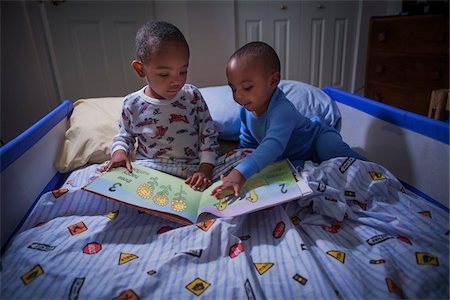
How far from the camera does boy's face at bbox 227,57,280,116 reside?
75 cm

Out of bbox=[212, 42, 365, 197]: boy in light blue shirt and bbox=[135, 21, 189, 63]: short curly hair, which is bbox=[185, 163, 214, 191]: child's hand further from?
bbox=[135, 21, 189, 63]: short curly hair

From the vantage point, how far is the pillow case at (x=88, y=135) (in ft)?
3.00

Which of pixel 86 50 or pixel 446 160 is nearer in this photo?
pixel 446 160

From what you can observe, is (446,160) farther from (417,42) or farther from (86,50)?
(86,50)

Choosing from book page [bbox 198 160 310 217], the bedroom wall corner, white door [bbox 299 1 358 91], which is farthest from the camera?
white door [bbox 299 1 358 91]

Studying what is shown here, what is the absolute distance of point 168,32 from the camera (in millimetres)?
726

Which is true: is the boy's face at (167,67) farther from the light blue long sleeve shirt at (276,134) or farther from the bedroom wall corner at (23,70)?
the bedroom wall corner at (23,70)

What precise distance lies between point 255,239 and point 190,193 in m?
0.19

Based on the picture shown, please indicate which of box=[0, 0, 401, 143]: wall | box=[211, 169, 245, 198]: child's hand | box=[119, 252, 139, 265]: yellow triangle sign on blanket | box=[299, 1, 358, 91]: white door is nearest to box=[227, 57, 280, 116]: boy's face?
box=[211, 169, 245, 198]: child's hand

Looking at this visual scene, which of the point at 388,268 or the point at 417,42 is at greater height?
the point at 417,42

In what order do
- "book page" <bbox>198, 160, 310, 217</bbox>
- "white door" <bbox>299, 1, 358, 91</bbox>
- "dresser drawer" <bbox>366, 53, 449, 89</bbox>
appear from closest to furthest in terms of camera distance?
1. "book page" <bbox>198, 160, 310, 217</bbox>
2. "dresser drawer" <bbox>366, 53, 449, 89</bbox>
3. "white door" <bbox>299, 1, 358, 91</bbox>

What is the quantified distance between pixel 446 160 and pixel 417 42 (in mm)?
1127

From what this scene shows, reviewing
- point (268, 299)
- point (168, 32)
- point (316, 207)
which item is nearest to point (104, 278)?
point (268, 299)

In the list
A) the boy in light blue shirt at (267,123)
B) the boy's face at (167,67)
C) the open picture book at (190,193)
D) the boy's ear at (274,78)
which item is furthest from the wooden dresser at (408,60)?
the boy's face at (167,67)
